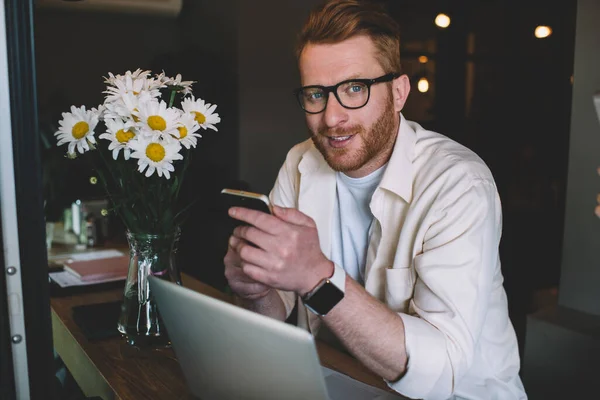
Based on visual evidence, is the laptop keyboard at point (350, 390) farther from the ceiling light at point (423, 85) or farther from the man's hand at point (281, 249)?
the ceiling light at point (423, 85)

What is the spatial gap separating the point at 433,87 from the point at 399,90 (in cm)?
304

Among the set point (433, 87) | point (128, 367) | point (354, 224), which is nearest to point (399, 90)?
point (354, 224)

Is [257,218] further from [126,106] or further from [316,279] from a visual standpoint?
[126,106]

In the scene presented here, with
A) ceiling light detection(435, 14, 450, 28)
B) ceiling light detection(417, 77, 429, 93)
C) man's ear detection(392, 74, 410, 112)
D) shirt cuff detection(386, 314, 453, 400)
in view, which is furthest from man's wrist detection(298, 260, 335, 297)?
ceiling light detection(435, 14, 450, 28)

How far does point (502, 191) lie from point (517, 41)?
3.86 feet

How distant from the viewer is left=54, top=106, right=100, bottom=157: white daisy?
1.26 meters

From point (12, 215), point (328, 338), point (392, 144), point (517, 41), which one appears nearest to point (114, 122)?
point (12, 215)

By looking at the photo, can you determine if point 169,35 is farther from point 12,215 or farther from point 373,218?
point 12,215

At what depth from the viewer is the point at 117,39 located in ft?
16.3

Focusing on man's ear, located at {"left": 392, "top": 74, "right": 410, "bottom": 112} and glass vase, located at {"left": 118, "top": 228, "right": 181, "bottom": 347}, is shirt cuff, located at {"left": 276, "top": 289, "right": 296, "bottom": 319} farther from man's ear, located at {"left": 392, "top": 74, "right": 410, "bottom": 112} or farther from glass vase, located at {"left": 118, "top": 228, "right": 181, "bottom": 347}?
man's ear, located at {"left": 392, "top": 74, "right": 410, "bottom": 112}

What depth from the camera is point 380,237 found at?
1515mm

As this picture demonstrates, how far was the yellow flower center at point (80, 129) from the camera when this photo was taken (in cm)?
126

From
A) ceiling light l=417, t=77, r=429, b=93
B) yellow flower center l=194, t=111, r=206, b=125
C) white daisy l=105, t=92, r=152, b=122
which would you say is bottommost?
yellow flower center l=194, t=111, r=206, b=125

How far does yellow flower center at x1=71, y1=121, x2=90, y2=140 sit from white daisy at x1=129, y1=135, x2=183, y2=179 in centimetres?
14
